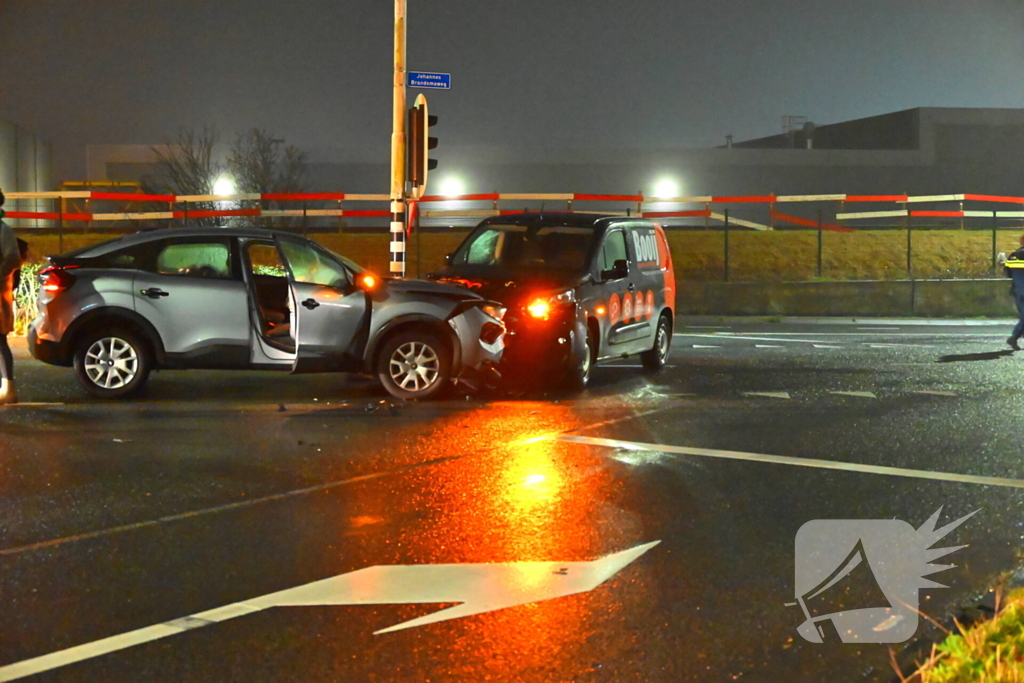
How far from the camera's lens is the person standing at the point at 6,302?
10.6 metres

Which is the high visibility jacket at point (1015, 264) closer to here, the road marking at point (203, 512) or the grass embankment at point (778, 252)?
the road marking at point (203, 512)

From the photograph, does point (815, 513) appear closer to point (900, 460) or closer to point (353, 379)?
point (900, 460)

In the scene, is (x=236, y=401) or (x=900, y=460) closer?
(x=900, y=460)

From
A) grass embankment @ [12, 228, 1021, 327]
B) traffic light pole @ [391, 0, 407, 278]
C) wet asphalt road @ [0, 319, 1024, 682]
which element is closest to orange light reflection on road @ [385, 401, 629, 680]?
wet asphalt road @ [0, 319, 1024, 682]

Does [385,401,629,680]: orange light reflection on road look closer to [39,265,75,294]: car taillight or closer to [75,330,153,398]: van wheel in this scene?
[75,330,153,398]: van wheel

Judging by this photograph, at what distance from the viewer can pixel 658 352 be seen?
14266 millimetres

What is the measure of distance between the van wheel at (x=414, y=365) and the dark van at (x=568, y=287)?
74cm

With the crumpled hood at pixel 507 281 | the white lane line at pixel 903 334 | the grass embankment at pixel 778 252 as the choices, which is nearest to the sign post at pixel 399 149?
the crumpled hood at pixel 507 281

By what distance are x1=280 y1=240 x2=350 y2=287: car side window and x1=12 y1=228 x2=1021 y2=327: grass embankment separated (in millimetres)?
15823

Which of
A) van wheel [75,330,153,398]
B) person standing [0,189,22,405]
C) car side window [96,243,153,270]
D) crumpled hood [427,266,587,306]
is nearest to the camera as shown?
person standing [0,189,22,405]

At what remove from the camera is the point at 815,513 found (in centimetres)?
689

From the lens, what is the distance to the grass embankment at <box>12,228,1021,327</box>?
28.7m

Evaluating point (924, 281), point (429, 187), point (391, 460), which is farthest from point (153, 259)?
point (429, 187)

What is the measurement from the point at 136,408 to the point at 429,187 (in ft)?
160
